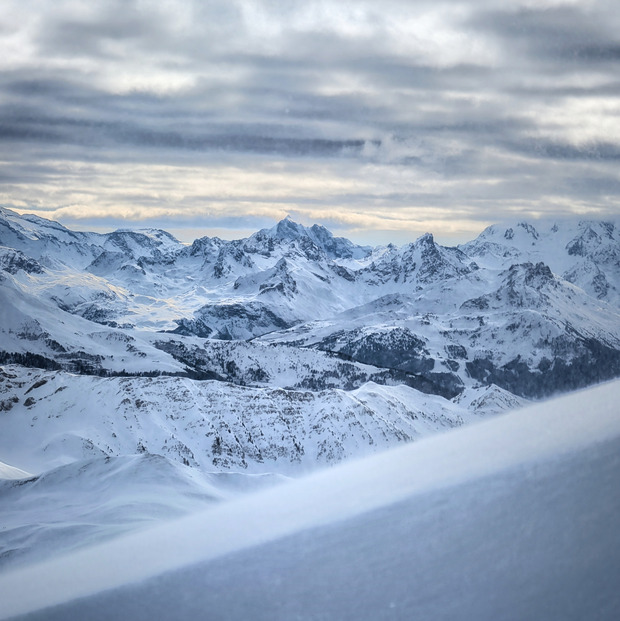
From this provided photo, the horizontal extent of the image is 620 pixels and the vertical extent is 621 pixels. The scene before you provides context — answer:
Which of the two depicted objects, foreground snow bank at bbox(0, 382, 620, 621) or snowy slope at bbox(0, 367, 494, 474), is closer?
foreground snow bank at bbox(0, 382, 620, 621)

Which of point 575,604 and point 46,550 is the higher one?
point 575,604

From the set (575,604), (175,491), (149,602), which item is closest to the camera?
(575,604)

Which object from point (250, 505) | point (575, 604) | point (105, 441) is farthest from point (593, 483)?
point (105, 441)

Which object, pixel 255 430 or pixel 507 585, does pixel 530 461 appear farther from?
pixel 255 430

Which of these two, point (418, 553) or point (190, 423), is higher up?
point (418, 553)

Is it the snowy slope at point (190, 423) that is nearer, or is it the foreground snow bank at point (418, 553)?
the foreground snow bank at point (418, 553)

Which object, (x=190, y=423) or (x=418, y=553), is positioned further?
(x=190, y=423)

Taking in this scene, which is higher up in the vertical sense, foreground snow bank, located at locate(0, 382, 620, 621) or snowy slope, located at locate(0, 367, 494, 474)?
foreground snow bank, located at locate(0, 382, 620, 621)

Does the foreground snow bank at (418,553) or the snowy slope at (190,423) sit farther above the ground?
the foreground snow bank at (418,553)
